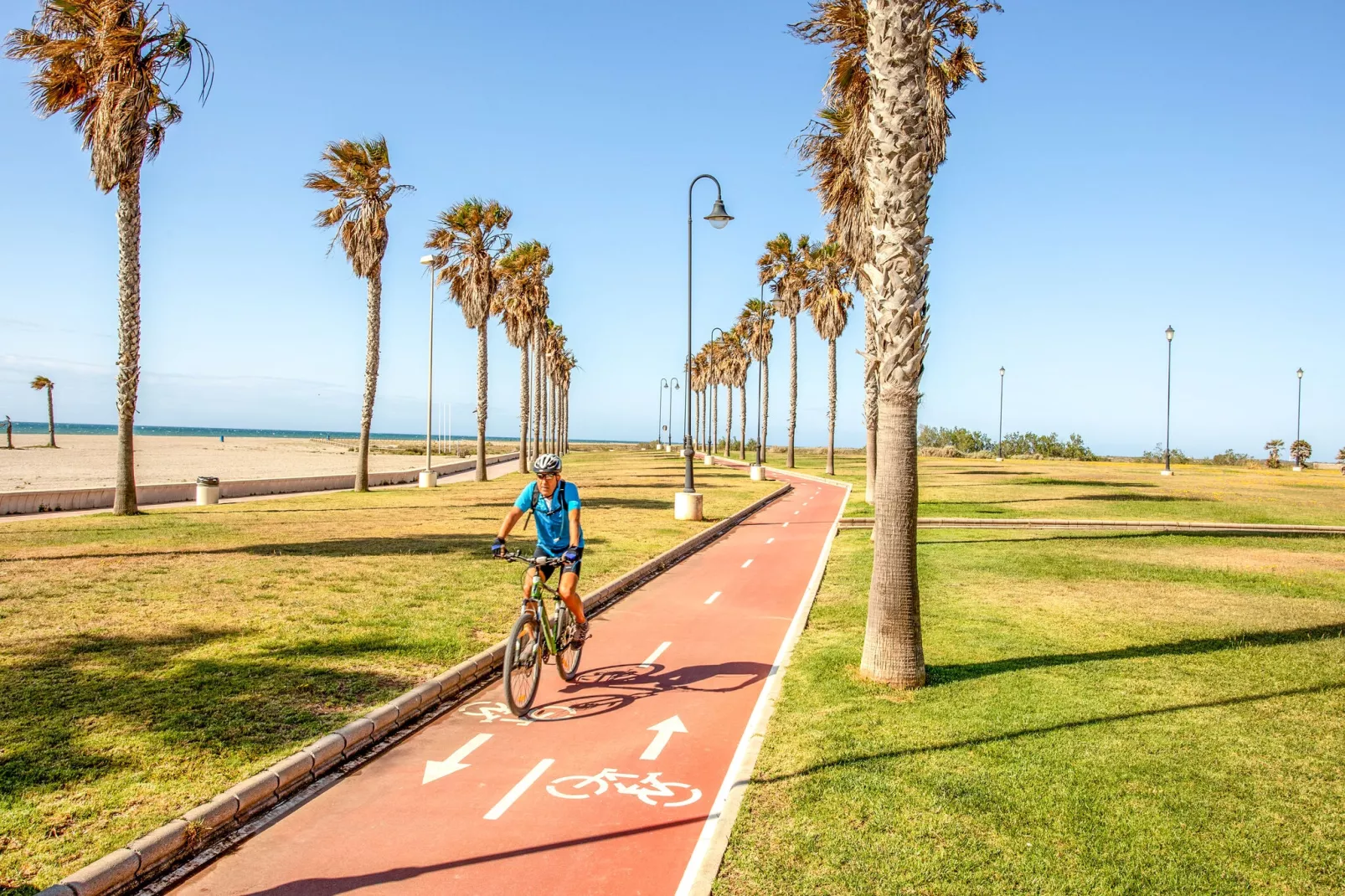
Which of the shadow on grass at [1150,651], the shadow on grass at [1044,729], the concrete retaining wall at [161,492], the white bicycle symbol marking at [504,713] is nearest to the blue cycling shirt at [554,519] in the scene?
the white bicycle symbol marking at [504,713]

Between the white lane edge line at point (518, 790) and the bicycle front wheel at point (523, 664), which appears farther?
the bicycle front wheel at point (523, 664)

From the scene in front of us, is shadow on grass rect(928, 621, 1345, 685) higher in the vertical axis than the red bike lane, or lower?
higher

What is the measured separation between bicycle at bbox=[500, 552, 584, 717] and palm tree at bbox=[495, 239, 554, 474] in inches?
1621

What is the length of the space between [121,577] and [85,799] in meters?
8.92

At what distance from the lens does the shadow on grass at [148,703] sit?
5945 mm

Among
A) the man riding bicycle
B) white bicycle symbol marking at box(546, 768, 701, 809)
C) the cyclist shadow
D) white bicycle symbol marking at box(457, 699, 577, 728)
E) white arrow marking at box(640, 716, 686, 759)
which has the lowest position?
the cyclist shadow

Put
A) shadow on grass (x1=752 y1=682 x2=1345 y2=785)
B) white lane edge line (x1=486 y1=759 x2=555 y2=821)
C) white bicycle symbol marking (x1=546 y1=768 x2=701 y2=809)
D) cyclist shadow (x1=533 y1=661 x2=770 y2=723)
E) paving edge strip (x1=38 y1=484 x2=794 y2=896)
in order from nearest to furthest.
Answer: paving edge strip (x1=38 y1=484 x2=794 y2=896), white lane edge line (x1=486 y1=759 x2=555 y2=821), white bicycle symbol marking (x1=546 y1=768 x2=701 y2=809), shadow on grass (x1=752 y1=682 x2=1345 y2=785), cyclist shadow (x1=533 y1=661 x2=770 y2=723)

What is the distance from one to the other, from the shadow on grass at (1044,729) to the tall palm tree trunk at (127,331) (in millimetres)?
21372

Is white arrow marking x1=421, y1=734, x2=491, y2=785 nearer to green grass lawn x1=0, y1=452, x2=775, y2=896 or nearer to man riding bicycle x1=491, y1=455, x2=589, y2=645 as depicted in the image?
green grass lawn x1=0, y1=452, x2=775, y2=896

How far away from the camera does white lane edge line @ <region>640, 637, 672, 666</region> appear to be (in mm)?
9484

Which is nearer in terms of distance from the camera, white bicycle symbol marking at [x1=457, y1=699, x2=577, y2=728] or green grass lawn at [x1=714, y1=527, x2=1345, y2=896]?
green grass lawn at [x1=714, y1=527, x2=1345, y2=896]

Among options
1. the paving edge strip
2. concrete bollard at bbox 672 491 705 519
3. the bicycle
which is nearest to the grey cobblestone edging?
concrete bollard at bbox 672 491 705 519

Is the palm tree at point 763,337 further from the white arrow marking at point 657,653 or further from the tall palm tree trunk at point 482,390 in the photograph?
the white arrow marking at point 657,653

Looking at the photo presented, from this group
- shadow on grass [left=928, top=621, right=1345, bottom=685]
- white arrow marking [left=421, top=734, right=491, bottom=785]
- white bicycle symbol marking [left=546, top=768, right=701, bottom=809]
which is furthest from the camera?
shadow on grass [left=928, top=621, right=1345, bottom=685]
